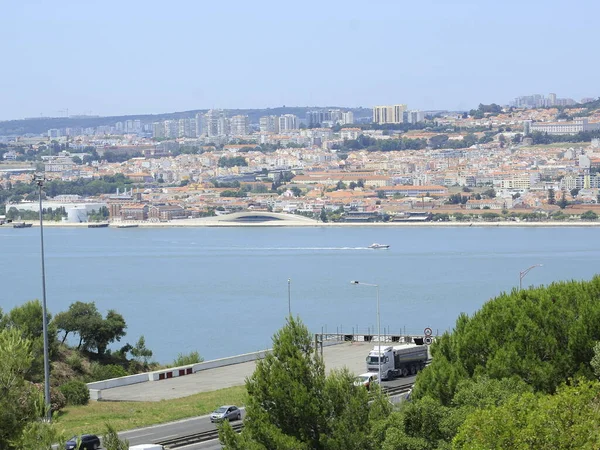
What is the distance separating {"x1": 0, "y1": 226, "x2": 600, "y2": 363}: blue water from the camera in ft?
71.0

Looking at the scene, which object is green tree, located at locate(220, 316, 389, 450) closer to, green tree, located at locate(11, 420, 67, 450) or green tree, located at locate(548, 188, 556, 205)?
green tree, located at locate(11, 420, 67, 450)

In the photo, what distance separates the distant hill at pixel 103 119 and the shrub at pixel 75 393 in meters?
128

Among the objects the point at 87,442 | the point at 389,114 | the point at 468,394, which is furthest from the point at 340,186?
the point at 468,394

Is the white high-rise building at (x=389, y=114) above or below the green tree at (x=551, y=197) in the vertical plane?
above

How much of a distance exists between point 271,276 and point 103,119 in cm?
12669

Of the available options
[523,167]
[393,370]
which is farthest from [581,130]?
[393,370]

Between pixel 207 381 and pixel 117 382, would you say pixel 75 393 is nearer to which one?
pixel 117 382

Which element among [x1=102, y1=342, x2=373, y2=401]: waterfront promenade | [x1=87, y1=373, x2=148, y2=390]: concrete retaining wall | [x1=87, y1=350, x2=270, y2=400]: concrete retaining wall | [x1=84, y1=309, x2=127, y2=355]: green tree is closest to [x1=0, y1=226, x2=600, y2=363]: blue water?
[x1=84, y1=309, x2=127, y2=355]: green tree

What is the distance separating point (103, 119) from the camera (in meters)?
155

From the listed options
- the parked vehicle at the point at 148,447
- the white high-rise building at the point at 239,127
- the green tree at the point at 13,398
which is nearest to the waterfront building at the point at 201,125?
the white high-rise building at the point at 239,127

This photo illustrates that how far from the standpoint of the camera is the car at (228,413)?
848 centimetres

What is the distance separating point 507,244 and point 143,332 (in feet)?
75.3

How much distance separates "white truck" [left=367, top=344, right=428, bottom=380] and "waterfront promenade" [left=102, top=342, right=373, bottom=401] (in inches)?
14.4

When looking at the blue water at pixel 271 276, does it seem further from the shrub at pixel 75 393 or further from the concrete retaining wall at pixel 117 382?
the shrub at pixel 75 393
